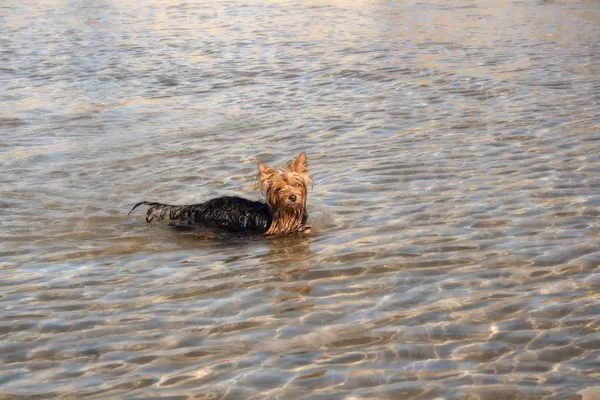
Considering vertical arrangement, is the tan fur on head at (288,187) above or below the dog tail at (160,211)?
above

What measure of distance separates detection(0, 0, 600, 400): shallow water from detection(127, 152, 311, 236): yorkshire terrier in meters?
0.15

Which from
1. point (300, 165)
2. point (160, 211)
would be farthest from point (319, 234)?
point (160, 211)

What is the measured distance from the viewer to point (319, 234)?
736 cm

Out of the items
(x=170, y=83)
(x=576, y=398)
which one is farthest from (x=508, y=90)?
(x=576, y=398)

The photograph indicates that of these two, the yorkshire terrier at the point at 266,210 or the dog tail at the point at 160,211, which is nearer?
the yorkshire terrier at the point at 266,210

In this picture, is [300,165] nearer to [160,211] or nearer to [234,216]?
[234,216]

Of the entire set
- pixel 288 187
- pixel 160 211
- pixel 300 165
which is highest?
pixel 300 165

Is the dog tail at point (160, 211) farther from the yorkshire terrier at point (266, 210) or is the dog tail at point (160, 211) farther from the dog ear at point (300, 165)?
the dog ear at point (300, 165)

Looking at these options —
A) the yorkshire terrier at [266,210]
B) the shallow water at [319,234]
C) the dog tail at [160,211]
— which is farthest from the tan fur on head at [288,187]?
the dog tail at [160,211]

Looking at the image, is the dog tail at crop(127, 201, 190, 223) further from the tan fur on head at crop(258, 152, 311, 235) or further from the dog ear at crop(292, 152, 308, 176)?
the dog ear at crop(292, 152, 308, 176)

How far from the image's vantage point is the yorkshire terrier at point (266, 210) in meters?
7.02

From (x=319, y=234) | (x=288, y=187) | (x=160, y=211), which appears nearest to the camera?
(x=288, y=187)

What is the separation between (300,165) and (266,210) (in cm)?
56

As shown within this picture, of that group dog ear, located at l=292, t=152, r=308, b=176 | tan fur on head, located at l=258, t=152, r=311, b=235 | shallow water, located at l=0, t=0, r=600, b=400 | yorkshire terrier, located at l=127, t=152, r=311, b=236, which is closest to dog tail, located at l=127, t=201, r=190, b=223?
yorkshire terrier, located at l=127, t=152, r=311, b=236
